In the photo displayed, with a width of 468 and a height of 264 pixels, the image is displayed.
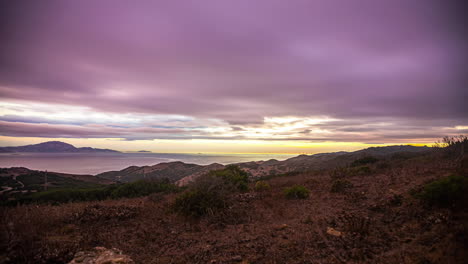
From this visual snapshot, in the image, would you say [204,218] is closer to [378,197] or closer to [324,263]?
[324,263]

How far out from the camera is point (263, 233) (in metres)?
5.24

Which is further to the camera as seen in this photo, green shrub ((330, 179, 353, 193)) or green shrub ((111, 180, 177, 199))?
green shrub ((111, 180, 177, 199))

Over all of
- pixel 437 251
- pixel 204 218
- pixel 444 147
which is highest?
pixel 444 147

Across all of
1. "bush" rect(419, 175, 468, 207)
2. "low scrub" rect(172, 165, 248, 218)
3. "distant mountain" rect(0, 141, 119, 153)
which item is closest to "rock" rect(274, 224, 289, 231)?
"low scrub" rect(172, 165, 248, 218)

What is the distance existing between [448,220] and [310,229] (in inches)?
114

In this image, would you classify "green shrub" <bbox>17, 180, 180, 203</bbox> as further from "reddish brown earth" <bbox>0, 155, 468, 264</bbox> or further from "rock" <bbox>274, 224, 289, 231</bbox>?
"rock" <bbox>274, 224, 289, 231</bbox>

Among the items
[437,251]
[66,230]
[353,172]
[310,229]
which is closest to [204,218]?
[310,229]

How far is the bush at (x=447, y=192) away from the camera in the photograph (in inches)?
203

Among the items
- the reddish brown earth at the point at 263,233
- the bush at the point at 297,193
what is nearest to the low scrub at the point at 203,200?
the reddish brown earth at the point at 263,233

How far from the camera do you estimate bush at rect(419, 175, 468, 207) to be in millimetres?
5168

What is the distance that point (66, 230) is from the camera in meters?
5.46

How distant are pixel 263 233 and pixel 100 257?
11.8 ft

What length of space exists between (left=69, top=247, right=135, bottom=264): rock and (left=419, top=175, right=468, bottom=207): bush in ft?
24.9

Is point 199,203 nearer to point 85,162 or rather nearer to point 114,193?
point 114,193
